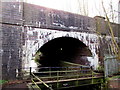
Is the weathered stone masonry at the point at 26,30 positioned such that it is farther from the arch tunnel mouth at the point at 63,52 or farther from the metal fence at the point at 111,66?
the metal fence at the point at 111,66

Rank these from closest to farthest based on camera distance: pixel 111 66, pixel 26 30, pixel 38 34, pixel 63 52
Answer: pixel 26 30
pixel 38 34
pixel 111 66
pixel 63 52

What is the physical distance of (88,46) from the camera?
7273 mm

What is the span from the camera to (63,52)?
10.5 meters

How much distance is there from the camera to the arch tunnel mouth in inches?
306

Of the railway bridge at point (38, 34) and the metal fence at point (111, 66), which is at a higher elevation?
the railway bridge at point (38, 34)

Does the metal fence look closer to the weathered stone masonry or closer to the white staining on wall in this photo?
the white staining on wall

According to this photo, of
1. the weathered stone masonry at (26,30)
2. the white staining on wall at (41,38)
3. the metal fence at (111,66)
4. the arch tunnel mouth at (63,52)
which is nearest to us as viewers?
the weathered stone masonry at (26,30)

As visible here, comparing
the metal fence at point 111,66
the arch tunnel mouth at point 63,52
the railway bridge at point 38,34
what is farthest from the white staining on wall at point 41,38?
the metal fence at point 111,66

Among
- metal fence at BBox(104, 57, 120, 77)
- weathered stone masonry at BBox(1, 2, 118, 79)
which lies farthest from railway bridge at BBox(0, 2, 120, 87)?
metal fence at BBox(104, 57, 120, 77)

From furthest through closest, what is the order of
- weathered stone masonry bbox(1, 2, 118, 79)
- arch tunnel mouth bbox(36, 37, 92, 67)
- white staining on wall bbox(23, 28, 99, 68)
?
1. arch tunnel mouth bbox(36, 37, 92, 67)
2. white staining on wall bbox(23, 28, 99, 68)
3. weathered stone masonry bbox(1, 2, 118, 79)

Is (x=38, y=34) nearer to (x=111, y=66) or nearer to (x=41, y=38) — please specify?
(x=41, y=38)

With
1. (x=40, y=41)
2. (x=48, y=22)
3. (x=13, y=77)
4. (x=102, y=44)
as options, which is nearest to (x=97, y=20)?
(x=102, y=44)

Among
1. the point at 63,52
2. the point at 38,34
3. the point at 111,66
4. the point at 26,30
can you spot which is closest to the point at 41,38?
the point at 38,34

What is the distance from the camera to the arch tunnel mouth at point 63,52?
7.78 meters
